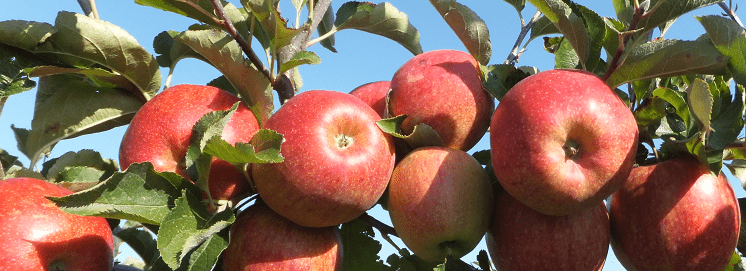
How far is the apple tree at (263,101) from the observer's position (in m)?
1.78

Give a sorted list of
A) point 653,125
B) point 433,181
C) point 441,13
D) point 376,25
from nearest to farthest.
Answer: point 433,181
point 653,125
point 441,13
point 376,25

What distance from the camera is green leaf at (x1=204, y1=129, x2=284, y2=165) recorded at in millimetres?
1660

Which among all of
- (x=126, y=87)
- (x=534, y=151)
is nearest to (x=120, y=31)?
(x=126, y=87)

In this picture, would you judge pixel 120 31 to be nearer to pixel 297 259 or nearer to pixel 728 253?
pixel 297 259

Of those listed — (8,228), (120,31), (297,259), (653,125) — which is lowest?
(297,259)

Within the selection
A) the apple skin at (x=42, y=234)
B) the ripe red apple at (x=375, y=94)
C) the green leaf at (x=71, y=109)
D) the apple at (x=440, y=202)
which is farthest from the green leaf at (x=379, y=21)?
the apple skin at (x=42, y=234)

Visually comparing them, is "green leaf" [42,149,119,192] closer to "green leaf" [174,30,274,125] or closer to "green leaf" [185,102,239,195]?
"green leaf" [185,102,239,195]

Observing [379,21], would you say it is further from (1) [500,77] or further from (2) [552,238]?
(2) [552,238]

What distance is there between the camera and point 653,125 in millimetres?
2102

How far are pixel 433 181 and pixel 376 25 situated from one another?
1.08 meters

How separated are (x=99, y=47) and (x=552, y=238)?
1834 mm

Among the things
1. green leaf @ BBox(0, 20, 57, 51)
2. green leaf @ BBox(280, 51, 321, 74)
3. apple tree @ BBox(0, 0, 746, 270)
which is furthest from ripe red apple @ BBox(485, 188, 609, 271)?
green leaf @ BBox(0, 20, 57, 51)

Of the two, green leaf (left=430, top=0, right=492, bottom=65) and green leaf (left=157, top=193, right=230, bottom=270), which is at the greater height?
green leaf (left=430, top=0, right=492, bottom=65)

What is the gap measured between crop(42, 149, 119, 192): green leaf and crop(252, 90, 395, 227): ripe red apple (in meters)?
0.77
